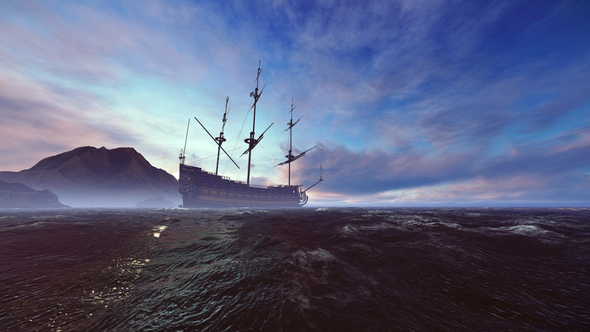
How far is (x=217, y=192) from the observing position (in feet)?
197

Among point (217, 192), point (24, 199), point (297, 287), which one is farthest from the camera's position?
point (24, 199)

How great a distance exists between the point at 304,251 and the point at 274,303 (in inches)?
143

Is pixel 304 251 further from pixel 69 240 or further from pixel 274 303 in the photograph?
pixel 69 240

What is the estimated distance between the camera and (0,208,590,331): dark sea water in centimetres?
347

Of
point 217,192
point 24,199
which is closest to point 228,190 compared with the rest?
point 217,192

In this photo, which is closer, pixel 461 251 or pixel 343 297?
pixel 343 297

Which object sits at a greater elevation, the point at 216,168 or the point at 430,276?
the point at 216,168

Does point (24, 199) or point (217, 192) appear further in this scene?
point (24, 199)

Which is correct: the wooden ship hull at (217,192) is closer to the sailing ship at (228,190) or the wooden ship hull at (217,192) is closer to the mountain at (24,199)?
the sailing ship at (228,190)

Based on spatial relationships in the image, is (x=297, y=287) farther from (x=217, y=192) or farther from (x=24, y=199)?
(x=24, y=199)

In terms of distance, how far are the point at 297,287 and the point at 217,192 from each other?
201ft

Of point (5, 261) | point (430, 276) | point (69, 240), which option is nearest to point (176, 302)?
point (430, 276)

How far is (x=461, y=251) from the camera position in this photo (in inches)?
289

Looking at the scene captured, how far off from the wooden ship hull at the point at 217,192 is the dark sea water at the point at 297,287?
52.1 m
